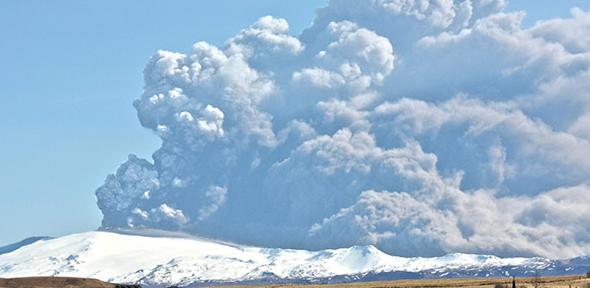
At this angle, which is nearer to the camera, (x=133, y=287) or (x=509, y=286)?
(x=509, y=286)

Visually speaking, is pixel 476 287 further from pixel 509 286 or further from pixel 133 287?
pixel 133 287

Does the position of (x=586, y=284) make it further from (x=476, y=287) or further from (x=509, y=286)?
(x=476, y=287)

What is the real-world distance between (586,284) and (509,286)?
14714mm

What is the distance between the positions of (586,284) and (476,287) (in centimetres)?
3360

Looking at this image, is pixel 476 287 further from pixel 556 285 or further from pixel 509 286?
pixel 556 285

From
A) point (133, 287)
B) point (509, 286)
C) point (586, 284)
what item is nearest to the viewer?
point (586, 284)

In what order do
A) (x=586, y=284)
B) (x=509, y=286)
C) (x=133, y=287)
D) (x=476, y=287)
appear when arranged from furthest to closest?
(x=133, y=287)
(x=476, y=287)
(x=509, y=286)
(x=586, y=284)

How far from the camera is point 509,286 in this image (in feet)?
486

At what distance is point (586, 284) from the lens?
135125 mm

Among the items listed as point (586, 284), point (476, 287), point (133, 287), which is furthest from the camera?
point (133, 287)

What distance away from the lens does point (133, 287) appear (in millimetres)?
186625

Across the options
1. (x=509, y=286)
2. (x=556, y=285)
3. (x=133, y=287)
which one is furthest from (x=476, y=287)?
(x=133, y=287)

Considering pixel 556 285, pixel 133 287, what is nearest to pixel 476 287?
pixel 556 285

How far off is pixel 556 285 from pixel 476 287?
3065 centimetres
